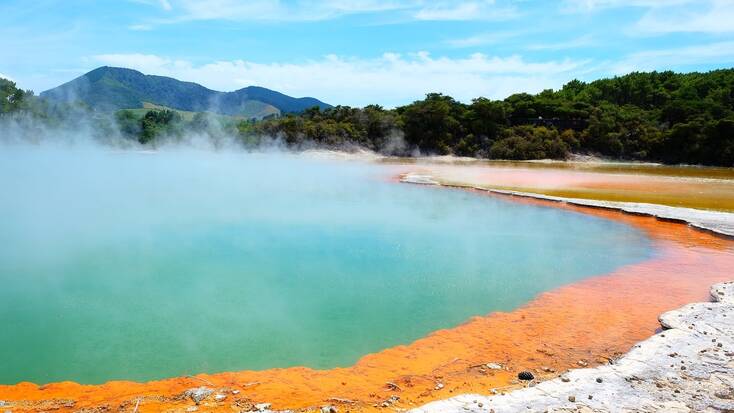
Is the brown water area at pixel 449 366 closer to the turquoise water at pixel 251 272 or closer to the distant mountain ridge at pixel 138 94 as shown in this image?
the turquoise water at pixel 251 272

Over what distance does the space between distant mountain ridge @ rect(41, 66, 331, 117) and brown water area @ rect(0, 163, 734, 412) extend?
36932mm

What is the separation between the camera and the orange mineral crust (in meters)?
4.00

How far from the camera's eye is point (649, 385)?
3932mm

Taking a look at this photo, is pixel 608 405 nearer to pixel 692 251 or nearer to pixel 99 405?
pixel 99 405

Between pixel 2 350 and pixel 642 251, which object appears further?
pixel 642 251

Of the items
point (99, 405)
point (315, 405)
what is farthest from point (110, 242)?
point (315, 405)

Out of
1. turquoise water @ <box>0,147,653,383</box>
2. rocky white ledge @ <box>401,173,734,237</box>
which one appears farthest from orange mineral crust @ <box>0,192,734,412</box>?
rocky white ledge @ <box>401,173,734,237</box>

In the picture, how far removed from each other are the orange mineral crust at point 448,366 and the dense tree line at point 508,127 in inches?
1275

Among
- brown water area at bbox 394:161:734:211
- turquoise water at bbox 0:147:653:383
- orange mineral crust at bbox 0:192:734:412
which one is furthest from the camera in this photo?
brown water area at bbox 394:161:734:211

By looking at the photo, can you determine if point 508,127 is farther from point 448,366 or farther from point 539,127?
point 448,366

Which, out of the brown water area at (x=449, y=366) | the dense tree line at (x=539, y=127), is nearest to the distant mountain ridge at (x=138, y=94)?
the dense tree line at (x=539, y=127)

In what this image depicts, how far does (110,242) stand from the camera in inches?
353

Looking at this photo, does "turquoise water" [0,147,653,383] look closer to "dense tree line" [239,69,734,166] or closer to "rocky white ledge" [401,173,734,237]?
"rocky white ledge" [401,173,734,237]

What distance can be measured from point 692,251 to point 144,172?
19.1m
